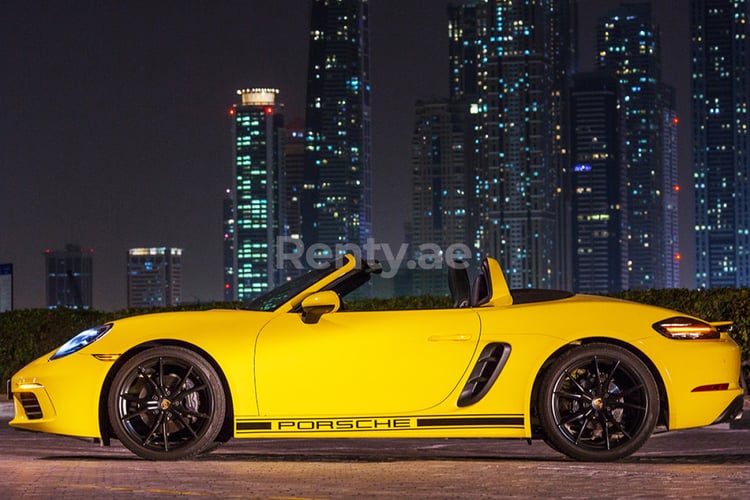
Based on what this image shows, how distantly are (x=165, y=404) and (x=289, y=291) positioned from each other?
3.62ft

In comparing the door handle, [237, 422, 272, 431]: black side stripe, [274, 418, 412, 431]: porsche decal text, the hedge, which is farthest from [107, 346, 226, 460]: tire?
the hedge

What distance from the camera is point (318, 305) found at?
25.7 ft

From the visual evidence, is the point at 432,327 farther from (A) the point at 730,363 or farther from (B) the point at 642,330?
(A) the point at 730,363

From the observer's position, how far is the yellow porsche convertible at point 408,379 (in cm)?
779

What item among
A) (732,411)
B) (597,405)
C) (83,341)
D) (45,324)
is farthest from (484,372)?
(45,324)

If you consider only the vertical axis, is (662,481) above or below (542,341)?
below

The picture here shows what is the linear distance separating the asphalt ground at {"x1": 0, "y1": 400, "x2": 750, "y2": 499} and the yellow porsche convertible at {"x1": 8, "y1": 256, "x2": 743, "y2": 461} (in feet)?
0.76

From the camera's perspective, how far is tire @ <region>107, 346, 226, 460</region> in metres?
7.85

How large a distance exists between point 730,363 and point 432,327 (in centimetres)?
187

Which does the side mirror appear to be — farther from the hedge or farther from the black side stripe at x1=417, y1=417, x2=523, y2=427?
the hedge

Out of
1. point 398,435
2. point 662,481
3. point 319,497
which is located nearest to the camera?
point 319,497

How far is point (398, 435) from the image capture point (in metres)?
7.79

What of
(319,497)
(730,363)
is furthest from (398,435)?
(730,363)

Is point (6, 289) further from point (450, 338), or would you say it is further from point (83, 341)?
point (450, 338)
